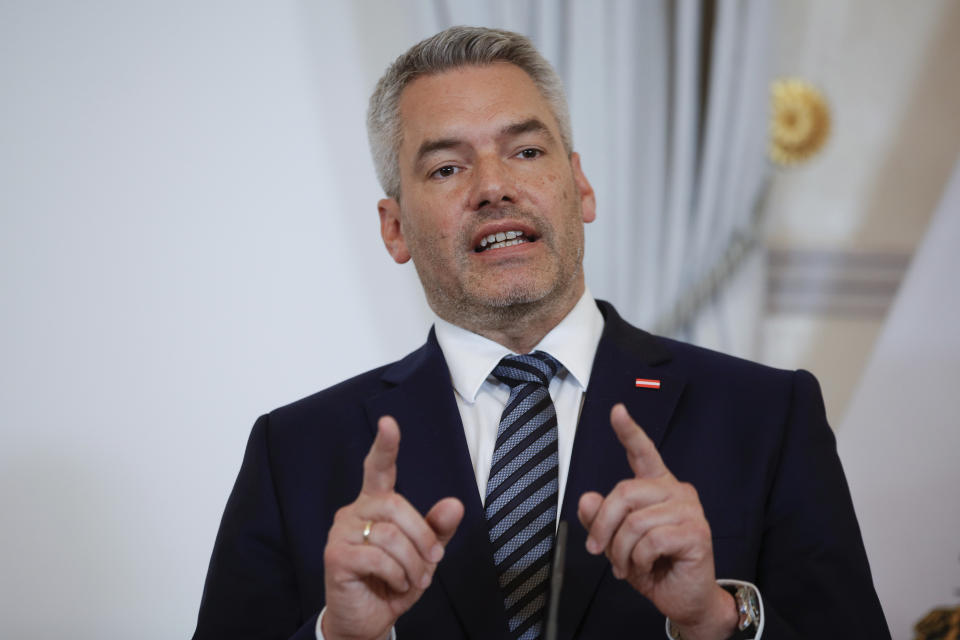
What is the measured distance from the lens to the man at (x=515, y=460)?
1.16m

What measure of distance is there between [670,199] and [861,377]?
70cm

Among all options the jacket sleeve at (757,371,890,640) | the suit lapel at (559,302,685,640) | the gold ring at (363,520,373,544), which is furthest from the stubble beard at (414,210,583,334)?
the gold ring at (363,520,373,544)

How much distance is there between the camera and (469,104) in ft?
5.40

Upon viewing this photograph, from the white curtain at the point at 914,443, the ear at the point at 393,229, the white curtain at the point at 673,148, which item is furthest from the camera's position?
the white curtain at the point at 673,148

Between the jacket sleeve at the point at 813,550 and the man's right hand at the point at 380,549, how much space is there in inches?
18.7

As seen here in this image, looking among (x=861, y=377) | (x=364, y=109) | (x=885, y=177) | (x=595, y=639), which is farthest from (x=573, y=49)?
(x=595, y=639)

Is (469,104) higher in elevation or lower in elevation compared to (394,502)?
higher

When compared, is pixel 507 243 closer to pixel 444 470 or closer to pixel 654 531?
pixel 444 470

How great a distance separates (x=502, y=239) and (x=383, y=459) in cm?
56

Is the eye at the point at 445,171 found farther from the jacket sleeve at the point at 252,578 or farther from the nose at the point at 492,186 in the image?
the jacket sleeve at the point at 252,578

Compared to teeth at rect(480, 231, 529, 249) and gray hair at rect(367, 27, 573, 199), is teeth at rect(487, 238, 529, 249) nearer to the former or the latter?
teeth at rect(480, 231, 529, 249)

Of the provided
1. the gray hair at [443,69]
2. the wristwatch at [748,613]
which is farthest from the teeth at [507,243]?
the wristwatch at [748,613]

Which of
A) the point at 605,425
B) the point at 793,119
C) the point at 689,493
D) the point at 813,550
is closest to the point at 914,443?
the point at 793,119

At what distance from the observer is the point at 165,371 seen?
208 centimetres
